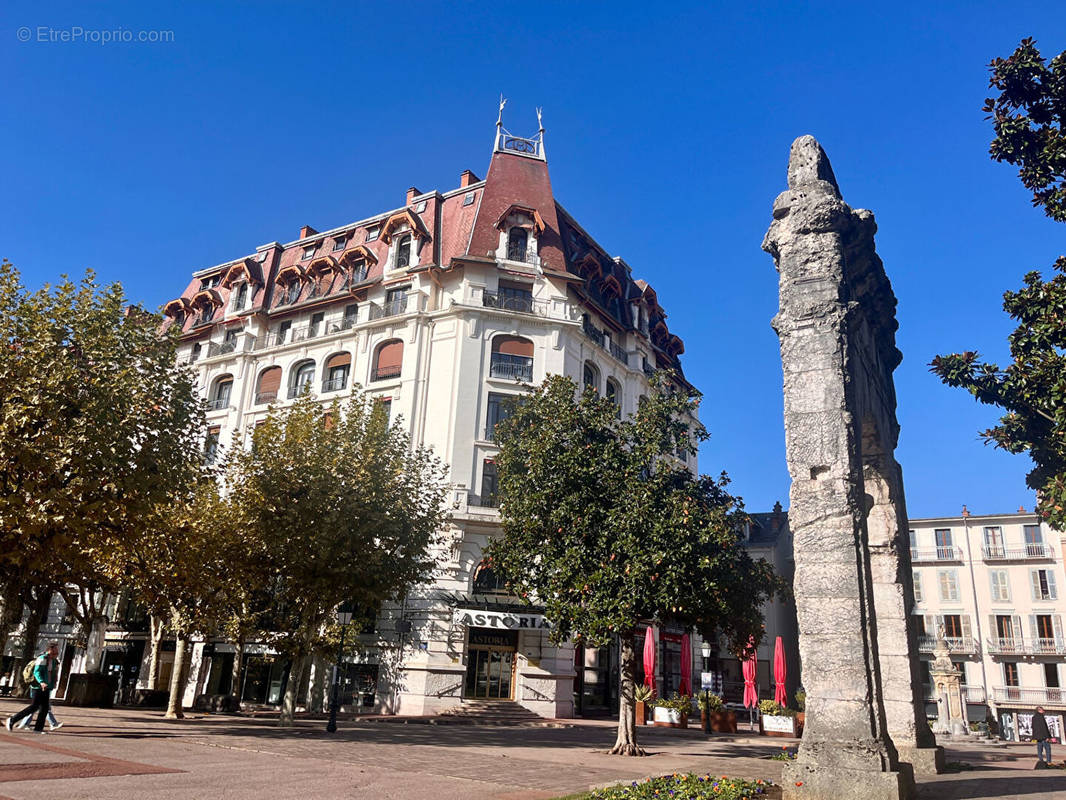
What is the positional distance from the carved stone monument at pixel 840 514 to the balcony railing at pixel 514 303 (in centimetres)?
2223

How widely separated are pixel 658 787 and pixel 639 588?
23.6 feet

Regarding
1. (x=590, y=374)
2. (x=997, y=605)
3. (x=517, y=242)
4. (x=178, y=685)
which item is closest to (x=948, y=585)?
(x=997, y=605)

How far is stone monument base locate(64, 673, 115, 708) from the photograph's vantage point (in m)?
24.0

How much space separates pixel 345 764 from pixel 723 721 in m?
17.6

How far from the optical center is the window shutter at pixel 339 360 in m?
37.0

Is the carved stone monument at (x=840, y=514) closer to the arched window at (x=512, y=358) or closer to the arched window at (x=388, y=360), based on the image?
the arched window at (x=512, y=358)

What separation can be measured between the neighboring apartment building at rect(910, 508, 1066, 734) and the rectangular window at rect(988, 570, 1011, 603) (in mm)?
51

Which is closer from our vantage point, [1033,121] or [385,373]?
[1033,121]

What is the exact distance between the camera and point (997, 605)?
4434cm

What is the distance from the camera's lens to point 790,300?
10469mm

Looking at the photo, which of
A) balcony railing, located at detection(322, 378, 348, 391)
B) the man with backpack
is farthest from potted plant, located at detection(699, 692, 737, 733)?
balcony railing, located at detection(322, 378, 348, 391)

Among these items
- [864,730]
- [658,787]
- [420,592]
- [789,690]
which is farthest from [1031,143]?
[789,690]

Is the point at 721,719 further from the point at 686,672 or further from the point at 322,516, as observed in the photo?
the point at 322,516

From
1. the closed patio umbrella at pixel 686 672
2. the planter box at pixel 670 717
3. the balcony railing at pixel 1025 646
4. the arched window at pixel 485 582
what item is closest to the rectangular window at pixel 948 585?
the balcony railing at pixel 1025 646
